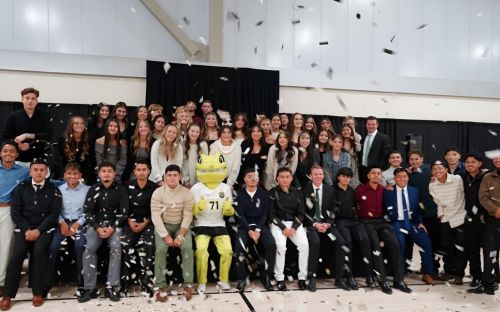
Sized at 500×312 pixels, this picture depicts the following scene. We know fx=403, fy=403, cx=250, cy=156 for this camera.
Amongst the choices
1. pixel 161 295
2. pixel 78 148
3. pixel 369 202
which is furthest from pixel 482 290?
pixel 78 148

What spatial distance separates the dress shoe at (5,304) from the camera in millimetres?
3383

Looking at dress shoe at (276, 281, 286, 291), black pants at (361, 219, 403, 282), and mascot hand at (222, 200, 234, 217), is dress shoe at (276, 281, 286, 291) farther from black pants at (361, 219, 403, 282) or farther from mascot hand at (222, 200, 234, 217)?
black pants at (361, 219, 403, 282)

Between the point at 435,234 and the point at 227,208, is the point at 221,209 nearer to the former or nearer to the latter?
the point at 227,208

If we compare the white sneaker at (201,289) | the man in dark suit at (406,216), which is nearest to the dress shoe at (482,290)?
the man in dark suit at (406,216)

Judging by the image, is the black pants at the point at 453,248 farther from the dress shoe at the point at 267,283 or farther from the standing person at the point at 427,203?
the dress shoe at the point at 267,283

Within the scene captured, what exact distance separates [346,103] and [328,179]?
371 cm

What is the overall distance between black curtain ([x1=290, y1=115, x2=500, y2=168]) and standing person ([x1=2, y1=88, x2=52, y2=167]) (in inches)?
242

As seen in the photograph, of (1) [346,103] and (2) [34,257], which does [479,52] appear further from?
(2) [34,257]

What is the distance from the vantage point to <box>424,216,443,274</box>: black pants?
456 centimetres

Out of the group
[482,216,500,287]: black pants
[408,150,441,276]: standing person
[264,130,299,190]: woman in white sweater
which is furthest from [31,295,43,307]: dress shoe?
[482,216,500,287]: black pants

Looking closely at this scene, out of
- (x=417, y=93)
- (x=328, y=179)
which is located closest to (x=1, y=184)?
(x=328, y=179)

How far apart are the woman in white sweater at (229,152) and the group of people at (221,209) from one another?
0.05 ft

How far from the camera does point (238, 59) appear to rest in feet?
24.9

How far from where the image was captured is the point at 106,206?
399cm
